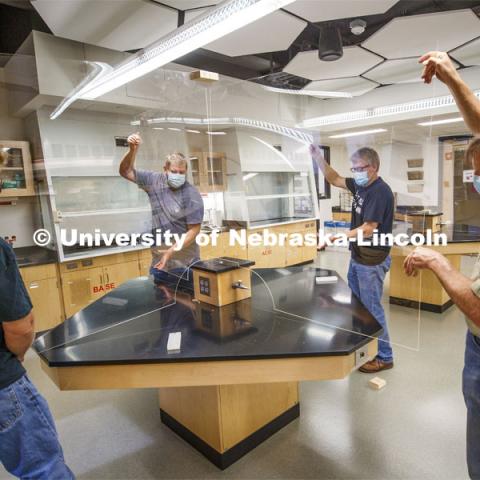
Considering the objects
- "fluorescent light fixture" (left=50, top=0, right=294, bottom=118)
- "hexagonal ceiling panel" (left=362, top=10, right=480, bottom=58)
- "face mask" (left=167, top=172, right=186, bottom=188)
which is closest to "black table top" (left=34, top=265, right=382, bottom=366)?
"face mask" (left=167, top=172, right=186, bottom=188)

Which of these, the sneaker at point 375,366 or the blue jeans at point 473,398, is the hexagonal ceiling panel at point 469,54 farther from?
the sneaker at point 375,366

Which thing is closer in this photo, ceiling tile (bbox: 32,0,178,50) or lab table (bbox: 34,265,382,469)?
lab table (bbox: 34,265,382,469)

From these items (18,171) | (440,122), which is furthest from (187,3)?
(18,171)

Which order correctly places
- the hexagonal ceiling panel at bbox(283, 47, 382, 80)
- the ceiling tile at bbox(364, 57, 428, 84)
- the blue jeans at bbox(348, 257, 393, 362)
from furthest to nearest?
the hexagonal ceiling panel at bbox(283, 47, 382, 80), the blue jeans at bbox(348, 257, 393, 362), the ceiling tile at bbox(364, 57, 428, 84)

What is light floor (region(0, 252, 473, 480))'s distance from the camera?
5.70ft

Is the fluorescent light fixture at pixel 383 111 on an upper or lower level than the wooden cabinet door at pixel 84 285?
upper

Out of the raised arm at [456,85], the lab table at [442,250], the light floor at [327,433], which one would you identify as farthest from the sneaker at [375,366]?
the raised arm at [456,85]

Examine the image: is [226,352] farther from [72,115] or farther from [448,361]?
[72,115]

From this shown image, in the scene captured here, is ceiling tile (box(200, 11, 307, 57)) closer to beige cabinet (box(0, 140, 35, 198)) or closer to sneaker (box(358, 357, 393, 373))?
beige cabinet (box(0, 140, 35, 198))

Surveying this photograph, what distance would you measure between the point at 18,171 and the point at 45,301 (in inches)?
54.1

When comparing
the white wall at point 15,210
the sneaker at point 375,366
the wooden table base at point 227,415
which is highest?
the white wall at point 15,210

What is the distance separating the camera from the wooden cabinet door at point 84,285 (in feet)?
10.2

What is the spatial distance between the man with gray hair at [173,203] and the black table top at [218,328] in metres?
0.38

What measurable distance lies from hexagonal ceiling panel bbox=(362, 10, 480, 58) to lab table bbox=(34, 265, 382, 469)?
5.70 feet
